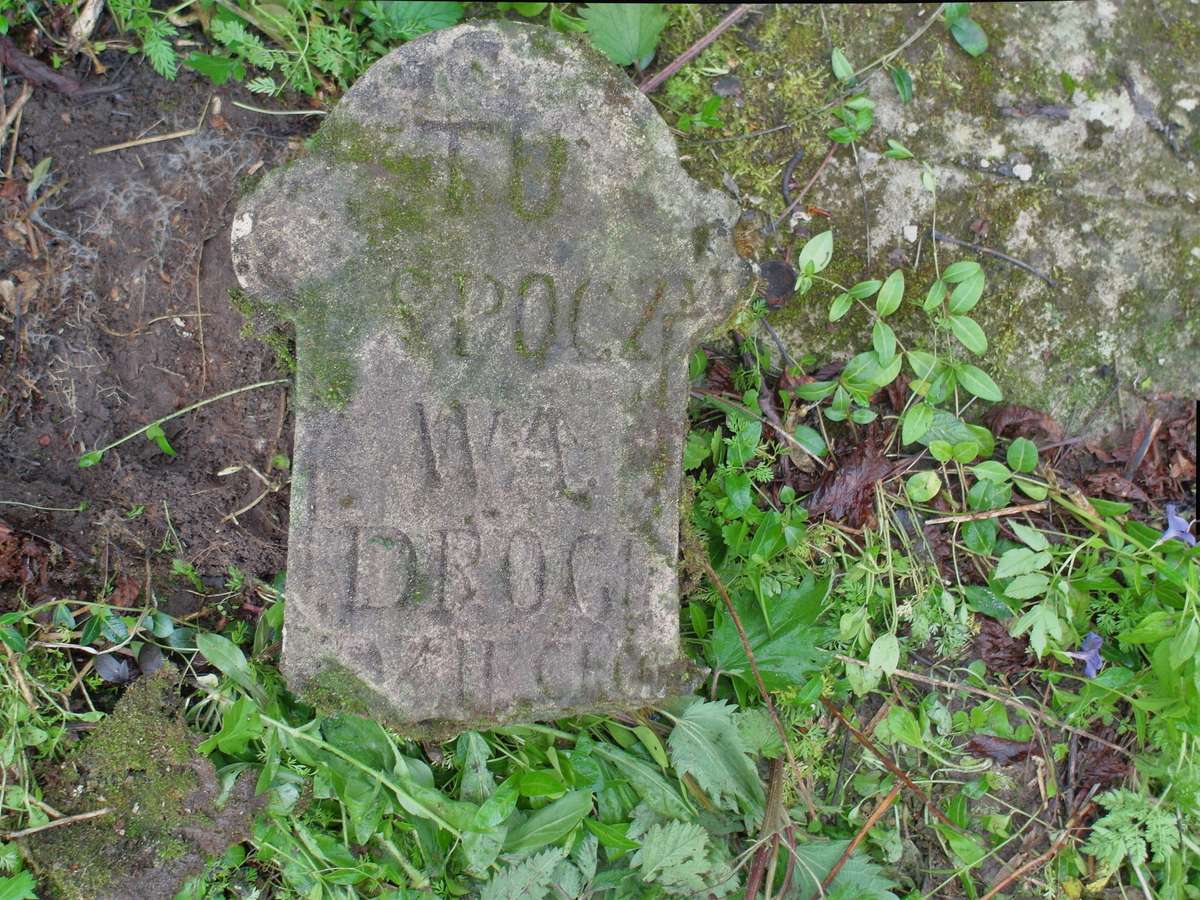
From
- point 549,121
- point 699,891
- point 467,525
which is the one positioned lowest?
point 699,891

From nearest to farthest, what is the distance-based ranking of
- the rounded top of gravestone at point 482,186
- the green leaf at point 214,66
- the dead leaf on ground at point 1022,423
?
the rounded top of gravestone at point 482,186, the green leaf at point 214,66, the dead leaf on ground at point 1022,423

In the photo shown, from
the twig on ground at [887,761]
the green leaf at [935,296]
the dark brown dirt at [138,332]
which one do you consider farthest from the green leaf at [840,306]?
the dark brown dirt at [138,332]

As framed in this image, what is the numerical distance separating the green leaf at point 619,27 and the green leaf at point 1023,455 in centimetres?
163

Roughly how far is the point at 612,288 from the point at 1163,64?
2.07m

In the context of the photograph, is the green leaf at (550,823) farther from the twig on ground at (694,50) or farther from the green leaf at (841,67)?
the green leaf at (841,67)

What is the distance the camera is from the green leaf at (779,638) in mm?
2537

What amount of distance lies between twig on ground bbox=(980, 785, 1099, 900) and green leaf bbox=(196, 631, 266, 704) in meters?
2.28

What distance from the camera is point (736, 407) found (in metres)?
2.59

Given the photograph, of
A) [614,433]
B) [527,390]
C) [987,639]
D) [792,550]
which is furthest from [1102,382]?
[527,390]

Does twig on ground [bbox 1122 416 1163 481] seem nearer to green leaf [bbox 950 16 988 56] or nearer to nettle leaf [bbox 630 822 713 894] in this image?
green leaf [bbox 950 16 988 56]

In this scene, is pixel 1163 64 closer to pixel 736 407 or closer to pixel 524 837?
pixel 736 407

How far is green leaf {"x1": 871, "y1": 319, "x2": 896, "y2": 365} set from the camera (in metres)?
2.61

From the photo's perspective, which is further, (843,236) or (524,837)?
(843,236)

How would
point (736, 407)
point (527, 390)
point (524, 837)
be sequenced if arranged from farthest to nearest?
point (736, 407)
point (524, 837)
point (527, 390)
